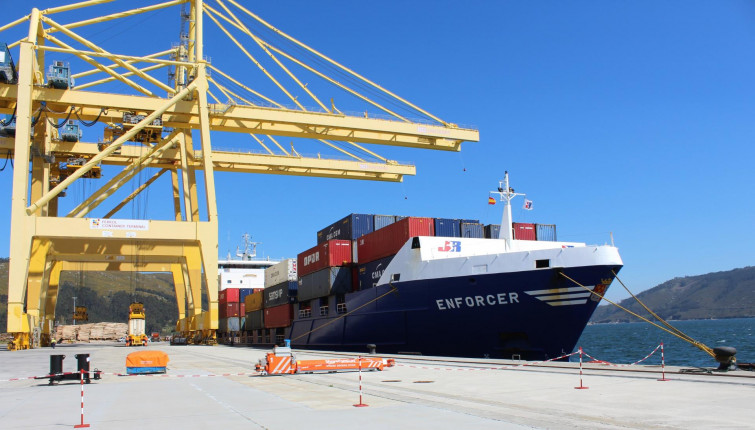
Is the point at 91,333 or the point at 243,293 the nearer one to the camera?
the point at 243,293

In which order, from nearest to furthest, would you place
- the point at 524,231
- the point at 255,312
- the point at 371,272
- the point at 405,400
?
the point at 405,400, the point at 524,231, the point at 371,272, the point at 255,312

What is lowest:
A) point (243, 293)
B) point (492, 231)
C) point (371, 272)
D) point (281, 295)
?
point (281, 295)

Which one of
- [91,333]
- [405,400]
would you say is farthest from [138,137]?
[91,333]

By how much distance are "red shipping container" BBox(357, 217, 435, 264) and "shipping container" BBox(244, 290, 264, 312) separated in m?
16.4

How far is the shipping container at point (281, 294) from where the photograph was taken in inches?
1439

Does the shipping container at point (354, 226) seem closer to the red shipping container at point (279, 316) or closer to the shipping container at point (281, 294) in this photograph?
the shipping container at point (281, 294)

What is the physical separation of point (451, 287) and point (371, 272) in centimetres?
599

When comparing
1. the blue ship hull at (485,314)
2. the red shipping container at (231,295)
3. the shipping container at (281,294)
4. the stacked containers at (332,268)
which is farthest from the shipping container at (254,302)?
the blue ship hull at (485,314)

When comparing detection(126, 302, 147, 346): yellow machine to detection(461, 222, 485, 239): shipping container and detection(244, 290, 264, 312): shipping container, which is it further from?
detection(461, 222, 485, 239): shipping container

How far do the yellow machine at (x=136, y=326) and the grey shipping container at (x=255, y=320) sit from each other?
8308 millimetres

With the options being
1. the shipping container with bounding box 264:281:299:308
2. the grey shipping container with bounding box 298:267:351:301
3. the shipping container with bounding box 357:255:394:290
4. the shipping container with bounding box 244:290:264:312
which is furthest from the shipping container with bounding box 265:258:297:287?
the shipping container with bounding box 357:255:394:290

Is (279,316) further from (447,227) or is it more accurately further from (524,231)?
(524,231)

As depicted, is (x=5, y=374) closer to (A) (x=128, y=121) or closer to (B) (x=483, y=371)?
(B) (x=483, y=371)

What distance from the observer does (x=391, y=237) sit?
86.5 feet
